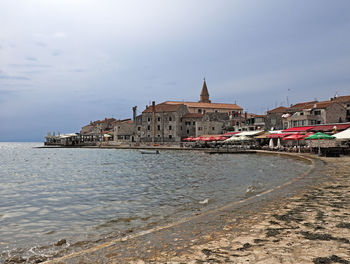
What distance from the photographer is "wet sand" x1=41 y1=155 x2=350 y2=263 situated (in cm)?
391

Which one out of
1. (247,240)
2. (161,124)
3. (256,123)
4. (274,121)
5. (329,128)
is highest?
(161,124)

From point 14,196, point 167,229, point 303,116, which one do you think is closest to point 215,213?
point 167,229

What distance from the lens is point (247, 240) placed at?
4613mm

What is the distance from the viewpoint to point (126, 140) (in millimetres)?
90625

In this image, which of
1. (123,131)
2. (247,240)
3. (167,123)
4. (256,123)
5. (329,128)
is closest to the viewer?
(247,240)

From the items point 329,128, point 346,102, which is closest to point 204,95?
point 346,102

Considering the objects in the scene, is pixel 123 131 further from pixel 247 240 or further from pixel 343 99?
pixel 247 240

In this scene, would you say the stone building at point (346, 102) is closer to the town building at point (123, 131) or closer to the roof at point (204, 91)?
the roof at point (204, 91)

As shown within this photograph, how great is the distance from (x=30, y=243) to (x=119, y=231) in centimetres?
198

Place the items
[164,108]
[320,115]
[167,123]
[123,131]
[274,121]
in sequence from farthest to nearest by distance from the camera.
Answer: [123,131]
[164,108]
[167,123]
[274,121]
[320,115]

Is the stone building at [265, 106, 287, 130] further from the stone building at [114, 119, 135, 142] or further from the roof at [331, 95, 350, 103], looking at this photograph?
the stone building at [114, 119, 135, 142]

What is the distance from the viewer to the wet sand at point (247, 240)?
3.91 meters

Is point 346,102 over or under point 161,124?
over

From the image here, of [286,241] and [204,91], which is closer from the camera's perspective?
[286,241]
